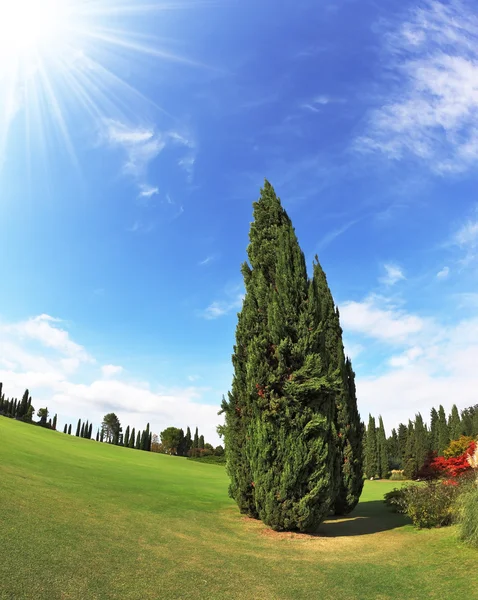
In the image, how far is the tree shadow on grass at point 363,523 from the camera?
15945 millimetres

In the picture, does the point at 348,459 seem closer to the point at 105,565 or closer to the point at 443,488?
the point at 443,488

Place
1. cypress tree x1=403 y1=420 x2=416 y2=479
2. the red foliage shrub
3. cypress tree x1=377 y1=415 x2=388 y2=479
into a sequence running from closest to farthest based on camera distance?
1. the red foliage shrub
2. cypress tree x1=403 y1=420 x2=416 y2=479
3. cypress tree x1=377 y1=415 x2=388 y2=479

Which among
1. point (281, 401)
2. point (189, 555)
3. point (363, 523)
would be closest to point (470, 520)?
point (281, 401)

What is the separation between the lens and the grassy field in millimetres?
7809

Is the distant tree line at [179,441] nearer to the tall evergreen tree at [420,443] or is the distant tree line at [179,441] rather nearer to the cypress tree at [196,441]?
the cypress tree at [196,441]

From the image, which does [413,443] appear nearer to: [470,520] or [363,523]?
A: [363,523]

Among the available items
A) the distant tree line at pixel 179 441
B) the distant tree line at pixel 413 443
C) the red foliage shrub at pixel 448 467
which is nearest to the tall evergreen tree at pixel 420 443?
the distant tree line at pixel 413 443

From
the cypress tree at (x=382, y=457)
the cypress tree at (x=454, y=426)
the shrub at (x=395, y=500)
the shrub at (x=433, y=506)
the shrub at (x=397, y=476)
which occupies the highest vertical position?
the cypress tree at (x=454, y=426)

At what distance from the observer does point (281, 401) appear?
15484 mm

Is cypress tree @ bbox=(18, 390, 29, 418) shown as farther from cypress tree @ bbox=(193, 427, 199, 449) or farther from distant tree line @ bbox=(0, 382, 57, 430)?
cypress tree @ bbox=(193, 427, 199, 449)

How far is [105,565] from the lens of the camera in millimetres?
8547

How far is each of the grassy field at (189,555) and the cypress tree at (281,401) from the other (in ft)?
4.09

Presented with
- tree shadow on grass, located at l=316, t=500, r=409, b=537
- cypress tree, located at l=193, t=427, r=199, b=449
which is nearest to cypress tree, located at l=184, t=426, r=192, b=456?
cypress tree, located at l=193, t=427, r=199, b=449

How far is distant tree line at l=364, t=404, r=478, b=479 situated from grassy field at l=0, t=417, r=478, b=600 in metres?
49.3
